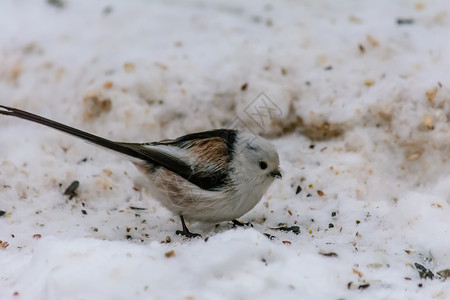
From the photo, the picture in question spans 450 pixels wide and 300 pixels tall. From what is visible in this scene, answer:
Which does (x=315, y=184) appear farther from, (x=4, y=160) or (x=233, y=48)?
(x=4, y=160)

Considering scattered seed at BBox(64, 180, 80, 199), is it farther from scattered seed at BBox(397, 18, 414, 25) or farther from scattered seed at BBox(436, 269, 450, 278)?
scattered seed at BBox(397, 18, 414, 25)

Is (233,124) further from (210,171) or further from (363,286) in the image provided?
(363,286)

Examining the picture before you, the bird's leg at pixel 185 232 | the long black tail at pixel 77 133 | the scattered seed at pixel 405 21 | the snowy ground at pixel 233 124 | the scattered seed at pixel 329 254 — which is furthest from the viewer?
the scattered seed at pixel 405 21

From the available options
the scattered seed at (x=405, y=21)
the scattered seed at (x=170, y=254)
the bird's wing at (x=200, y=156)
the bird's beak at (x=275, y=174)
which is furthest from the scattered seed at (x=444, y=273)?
the scattered seed at (x=405, y=21)

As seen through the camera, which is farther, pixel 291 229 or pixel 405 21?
pixel 405 21

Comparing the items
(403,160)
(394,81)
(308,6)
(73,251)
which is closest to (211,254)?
(73,251)

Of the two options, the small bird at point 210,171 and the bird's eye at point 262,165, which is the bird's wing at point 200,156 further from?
the bird's eye at point 262,165

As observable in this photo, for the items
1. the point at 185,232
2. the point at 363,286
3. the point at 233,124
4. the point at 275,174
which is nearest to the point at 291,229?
the point at 275,174
